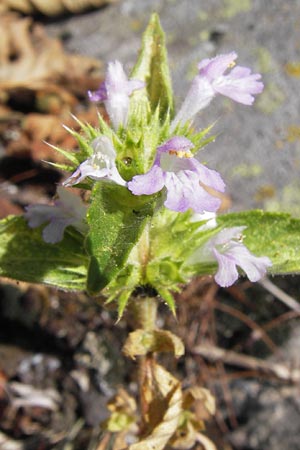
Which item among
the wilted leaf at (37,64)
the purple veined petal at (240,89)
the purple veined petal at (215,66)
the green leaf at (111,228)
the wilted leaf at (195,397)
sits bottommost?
the wilted leaf at (195,397)

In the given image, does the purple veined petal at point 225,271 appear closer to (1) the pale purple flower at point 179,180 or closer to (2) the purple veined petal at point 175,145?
(1) the pale purple flower at point 179,180

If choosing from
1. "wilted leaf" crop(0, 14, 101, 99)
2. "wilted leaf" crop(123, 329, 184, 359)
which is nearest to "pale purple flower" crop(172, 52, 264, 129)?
"wilted leaf" crop(123, 329, 184, 359)

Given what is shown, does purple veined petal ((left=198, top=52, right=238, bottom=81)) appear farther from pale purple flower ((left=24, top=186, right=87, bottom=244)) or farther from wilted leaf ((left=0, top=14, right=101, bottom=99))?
wilted leaf ((left=0, top=14, right=101, bottom=99))

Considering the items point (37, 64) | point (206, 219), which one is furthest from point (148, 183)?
point (37, 64)

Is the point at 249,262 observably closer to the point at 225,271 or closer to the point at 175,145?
the point at 225,271

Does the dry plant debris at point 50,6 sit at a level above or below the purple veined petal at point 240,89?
below

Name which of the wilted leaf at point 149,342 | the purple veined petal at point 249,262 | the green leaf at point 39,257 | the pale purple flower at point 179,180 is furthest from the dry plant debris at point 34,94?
the pale purple flower at point 179,180

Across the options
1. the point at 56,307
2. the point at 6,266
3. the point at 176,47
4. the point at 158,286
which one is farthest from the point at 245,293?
the point at 176,47
